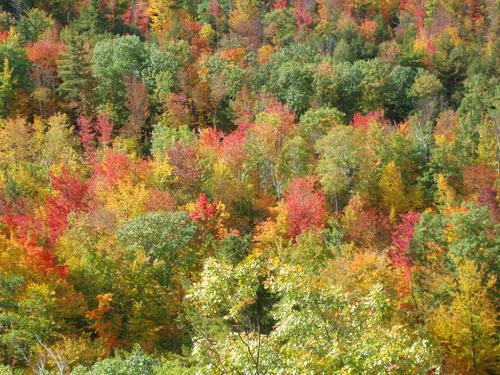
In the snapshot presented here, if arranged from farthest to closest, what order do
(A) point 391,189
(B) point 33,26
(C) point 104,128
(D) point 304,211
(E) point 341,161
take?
(B) point 33,26 < (C) point 104,128 < (A) point 391,189 < (E) point 341,161 < (D) point 304,211

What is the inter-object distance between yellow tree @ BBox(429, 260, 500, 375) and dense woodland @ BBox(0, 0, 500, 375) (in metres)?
0.13

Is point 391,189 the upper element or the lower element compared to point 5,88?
lower

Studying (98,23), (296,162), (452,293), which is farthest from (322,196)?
(98,23)

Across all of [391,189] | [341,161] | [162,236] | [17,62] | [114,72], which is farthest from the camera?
[114,72]

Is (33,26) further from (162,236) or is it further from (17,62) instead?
(162,236)

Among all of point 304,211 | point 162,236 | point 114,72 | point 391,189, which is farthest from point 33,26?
point 391,189

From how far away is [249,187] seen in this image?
50531mm

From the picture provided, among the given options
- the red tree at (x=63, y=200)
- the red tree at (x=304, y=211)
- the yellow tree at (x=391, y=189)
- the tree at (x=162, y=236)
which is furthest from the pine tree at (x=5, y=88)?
the yellow tree at (x=391, y=189)

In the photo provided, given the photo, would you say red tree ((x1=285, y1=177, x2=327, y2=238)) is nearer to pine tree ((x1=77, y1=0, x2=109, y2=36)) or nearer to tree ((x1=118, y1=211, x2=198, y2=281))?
tree ((x1=118, y1=211, x2=198, y2=281))

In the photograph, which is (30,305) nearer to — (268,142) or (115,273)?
(115,273)

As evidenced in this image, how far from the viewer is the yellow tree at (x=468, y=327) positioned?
3316 centimetres

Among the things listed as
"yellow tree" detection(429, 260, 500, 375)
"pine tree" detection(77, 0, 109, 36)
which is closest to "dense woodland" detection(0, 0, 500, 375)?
"yellow tree" detection(429, 260, 500, 375)

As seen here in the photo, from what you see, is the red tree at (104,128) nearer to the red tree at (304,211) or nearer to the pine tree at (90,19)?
the pine tree at (90,19)

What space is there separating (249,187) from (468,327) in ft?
71.3
